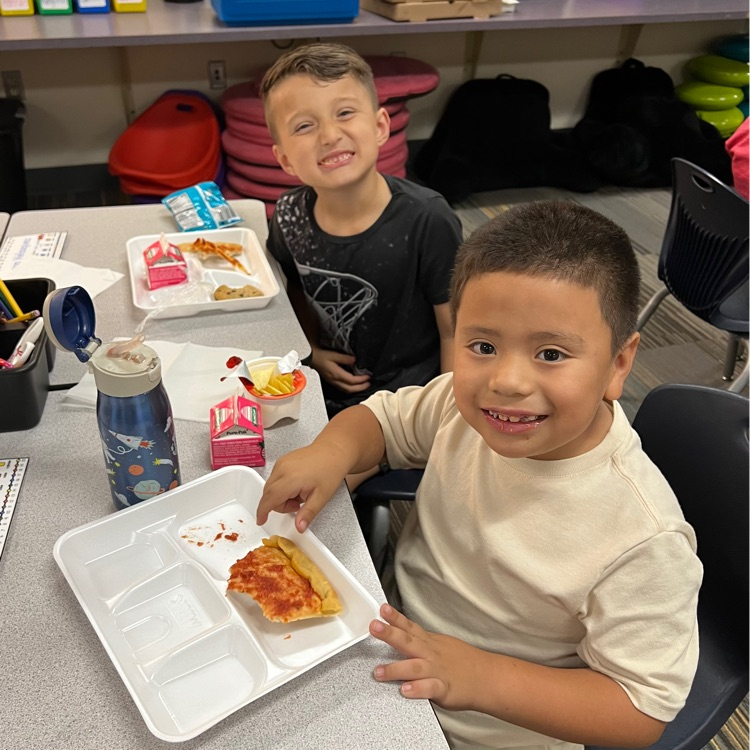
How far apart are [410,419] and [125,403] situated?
426 mm

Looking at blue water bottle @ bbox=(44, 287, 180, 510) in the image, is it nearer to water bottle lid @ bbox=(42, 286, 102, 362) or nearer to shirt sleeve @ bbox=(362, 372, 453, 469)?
water bottle lid @ bbox=(42, 286, 102, 362)

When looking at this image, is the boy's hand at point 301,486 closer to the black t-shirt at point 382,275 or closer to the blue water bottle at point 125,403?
the blue water bottle at point 125,403

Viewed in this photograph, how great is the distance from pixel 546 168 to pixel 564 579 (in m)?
3.33

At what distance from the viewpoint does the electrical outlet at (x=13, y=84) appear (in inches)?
129

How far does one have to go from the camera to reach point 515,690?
0.78m

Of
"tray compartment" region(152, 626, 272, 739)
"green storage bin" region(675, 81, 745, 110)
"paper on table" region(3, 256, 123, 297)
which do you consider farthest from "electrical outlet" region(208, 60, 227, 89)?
"tray compartment" region(152, 626, 272, 739)

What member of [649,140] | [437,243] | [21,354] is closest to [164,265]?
[21,354]

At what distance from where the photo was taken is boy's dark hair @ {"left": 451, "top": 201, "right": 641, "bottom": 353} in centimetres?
77

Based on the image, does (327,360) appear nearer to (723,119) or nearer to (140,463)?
(140,463)

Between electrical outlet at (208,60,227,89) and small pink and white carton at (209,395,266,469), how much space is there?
291 cm

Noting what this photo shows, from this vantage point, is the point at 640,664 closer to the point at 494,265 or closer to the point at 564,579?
the point at 564,579

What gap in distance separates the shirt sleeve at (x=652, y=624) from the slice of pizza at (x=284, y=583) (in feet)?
0.96

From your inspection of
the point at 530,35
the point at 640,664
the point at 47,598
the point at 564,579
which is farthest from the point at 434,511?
the point at 530,35

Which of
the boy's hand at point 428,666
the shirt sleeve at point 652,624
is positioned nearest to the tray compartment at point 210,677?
the boy's hand at point 428,666
